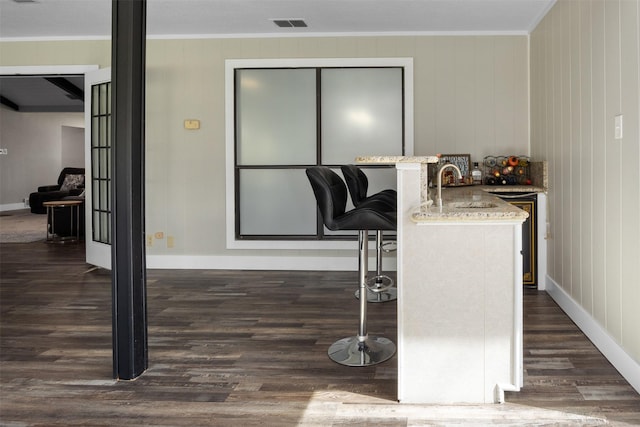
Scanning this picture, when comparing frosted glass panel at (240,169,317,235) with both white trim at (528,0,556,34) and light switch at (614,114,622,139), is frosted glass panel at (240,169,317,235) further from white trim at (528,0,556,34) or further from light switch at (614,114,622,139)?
light switch at (614,114,622,139)

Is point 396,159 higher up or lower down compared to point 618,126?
lower down

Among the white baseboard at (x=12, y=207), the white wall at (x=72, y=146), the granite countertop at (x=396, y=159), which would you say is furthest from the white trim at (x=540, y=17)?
the white wall at (x=72, y=146)

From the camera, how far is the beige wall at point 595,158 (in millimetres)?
2689

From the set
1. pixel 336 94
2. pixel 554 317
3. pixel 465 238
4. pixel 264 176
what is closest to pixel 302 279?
pixel 264 176

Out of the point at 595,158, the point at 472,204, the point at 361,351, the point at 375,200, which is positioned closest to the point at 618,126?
the point at 595,158

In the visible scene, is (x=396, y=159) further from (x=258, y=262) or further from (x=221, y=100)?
(x=221, y=100)

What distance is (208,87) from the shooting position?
5.65 m

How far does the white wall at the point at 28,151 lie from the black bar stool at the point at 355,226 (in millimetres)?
12233

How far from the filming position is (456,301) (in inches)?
95.0

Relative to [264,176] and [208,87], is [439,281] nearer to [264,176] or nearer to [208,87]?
[264,176]

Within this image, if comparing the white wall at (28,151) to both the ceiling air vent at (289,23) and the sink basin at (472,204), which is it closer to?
the ceiling air vent at (289,23)

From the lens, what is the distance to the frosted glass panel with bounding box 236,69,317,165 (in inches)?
221

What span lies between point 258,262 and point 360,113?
189 cm

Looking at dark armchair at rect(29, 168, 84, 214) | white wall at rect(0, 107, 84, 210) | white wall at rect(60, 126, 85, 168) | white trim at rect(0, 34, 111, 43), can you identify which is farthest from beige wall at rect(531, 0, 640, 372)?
white wall at rect(60, 126, 85, 168)
